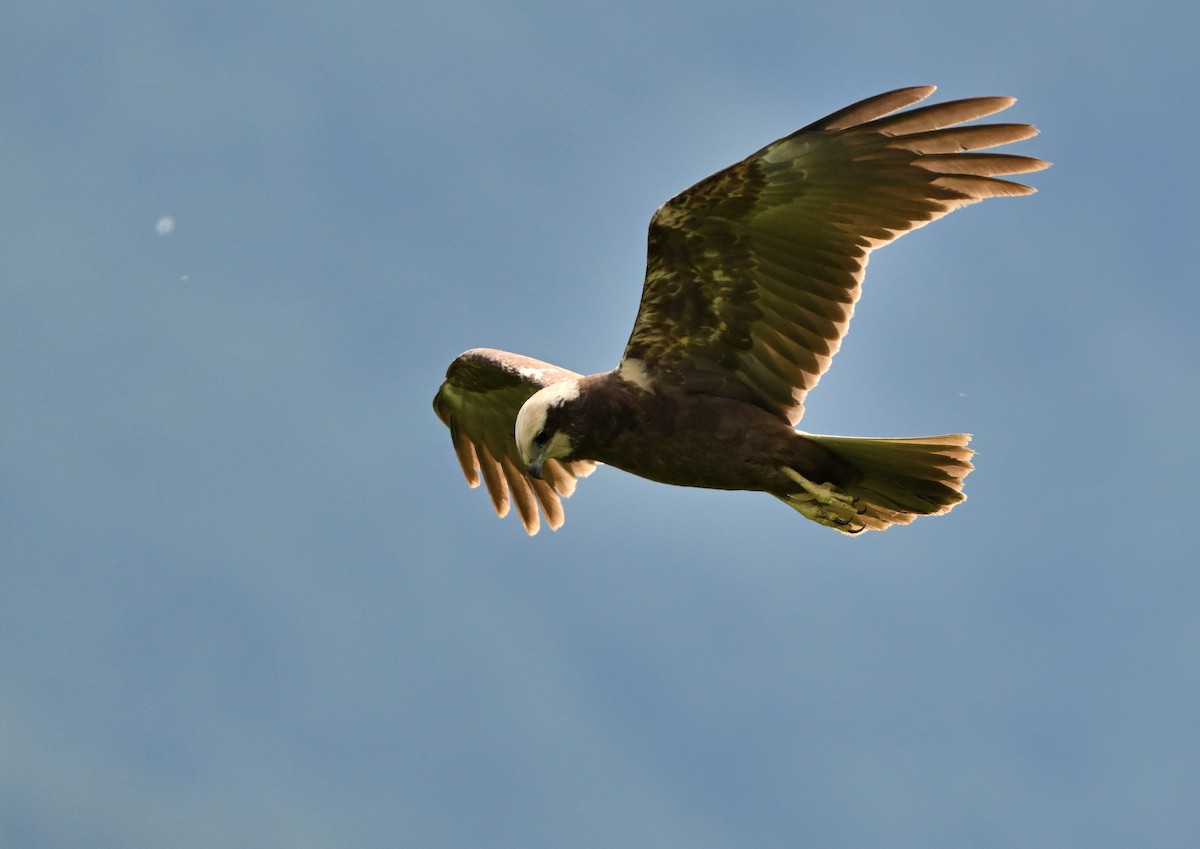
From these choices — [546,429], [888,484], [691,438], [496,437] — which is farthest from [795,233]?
[496,437]

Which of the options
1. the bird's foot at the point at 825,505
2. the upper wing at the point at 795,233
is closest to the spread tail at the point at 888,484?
the bird's foot at the point at 825,505

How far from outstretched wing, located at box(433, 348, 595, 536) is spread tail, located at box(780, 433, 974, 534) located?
2371 mm

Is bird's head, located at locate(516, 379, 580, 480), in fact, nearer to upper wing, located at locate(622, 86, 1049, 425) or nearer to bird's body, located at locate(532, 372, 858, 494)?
bird's body, located at locate(532, 372, 858, 494)

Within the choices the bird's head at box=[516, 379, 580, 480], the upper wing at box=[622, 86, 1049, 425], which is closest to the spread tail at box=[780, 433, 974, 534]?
the upper wing at box=[622, 86, 1049, 425]

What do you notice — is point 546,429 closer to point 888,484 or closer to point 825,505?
point 825,505

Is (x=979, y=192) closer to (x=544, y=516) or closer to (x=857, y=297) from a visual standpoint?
(x=857, y=297)

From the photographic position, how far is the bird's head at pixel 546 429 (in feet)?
27.1

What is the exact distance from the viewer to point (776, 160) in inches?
301

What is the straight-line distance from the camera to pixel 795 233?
7895 millimetres

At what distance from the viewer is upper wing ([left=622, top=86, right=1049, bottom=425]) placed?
7520 millimetres

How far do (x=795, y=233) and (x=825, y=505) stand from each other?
4.70 feet

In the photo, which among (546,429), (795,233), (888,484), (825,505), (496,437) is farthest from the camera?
(496,437)

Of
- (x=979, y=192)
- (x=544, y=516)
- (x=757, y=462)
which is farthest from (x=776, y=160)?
(x=544, y=516)

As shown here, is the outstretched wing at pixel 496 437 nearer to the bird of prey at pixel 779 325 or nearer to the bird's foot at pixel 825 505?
the bird of prey at pixel 779 325
